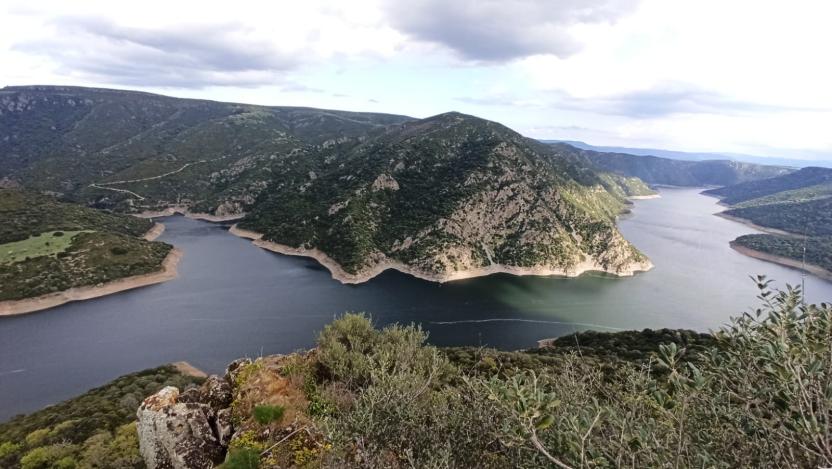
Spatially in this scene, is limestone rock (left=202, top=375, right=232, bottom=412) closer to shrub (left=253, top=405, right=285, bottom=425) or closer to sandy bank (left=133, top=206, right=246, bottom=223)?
shrub (left=253, top=405, right=285, bottom=425)

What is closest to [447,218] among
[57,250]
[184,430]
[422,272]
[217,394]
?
[422,272]

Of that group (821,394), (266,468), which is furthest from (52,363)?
(821,394)

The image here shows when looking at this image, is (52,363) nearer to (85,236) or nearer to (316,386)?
(85,236)

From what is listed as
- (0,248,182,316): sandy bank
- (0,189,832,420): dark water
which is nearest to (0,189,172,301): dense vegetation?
(0,248,182,316): sandy bank

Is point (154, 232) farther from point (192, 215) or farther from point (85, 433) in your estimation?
point (85, 433)

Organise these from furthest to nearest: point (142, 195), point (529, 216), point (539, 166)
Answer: point (142, 195) < point (539, 166) < point (529, 216)

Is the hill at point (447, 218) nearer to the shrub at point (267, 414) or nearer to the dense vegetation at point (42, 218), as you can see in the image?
the dense vegetation at point (42, 218)
